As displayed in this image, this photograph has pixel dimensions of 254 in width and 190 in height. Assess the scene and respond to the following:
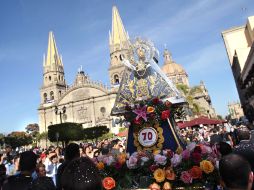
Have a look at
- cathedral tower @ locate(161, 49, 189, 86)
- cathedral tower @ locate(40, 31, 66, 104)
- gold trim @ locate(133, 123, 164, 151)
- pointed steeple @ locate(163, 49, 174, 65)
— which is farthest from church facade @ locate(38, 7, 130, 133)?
gold trim @ locate(133, 123, 164, 151)

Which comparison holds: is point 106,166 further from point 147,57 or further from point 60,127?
point 60,127

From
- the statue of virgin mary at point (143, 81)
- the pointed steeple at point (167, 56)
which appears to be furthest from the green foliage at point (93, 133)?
the pointed steeple at point (167, 56)

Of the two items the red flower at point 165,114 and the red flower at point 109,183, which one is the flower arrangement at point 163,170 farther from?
the red flower at point 165,114

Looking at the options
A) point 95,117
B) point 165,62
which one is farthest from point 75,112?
point 165,62

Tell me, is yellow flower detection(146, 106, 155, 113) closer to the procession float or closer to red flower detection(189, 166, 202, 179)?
the procession float

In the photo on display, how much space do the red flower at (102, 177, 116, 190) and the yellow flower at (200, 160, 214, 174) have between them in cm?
186

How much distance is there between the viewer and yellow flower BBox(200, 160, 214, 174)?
522 centimetres

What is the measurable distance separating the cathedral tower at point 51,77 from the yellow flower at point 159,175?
73.2m

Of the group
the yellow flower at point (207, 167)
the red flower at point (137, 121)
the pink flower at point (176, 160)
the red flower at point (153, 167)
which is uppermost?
the red flower at point (137, 121)

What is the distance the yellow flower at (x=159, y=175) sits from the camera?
545cm

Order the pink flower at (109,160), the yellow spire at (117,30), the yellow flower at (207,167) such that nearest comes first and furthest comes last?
the yellow flower at (207,167) → the pink flower at (109,160) → the yellow spire at (117,30)

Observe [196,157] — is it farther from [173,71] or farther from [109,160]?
[173,71]

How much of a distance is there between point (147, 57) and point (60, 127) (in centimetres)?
4004

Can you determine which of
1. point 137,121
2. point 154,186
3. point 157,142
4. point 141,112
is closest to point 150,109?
point 141,112
